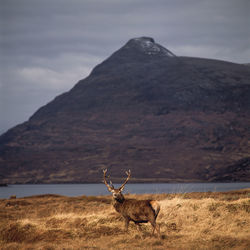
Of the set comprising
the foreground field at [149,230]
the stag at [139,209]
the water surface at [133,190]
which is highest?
the stag at [139,209]

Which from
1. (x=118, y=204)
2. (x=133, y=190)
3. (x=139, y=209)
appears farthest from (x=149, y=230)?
(x=133, y=190)

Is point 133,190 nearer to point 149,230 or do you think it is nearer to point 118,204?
point 149,230

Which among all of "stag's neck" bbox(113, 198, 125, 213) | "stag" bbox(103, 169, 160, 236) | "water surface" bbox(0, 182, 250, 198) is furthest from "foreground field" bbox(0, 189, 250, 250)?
"water surface" bbox(0, 182, 250, 198)

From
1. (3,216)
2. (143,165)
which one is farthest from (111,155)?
(3,216)

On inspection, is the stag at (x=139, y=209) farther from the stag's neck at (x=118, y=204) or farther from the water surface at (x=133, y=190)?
the water surface at (x=133, y=190)

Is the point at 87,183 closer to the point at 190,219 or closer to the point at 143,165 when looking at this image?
the point at 143,165

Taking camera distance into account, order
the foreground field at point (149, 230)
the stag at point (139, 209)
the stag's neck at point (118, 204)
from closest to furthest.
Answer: the foreground field at point (149, 230) < the stag at point (139, 209) < the stag's neck at point (118, 204)

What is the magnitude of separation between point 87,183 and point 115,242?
539 feet

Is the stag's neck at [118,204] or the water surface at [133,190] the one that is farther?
the water surface at [133,190]

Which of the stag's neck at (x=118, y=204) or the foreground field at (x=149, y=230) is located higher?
the stag's neck at (x=118, y=204)

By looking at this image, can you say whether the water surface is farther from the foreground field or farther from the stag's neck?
the stag's neck

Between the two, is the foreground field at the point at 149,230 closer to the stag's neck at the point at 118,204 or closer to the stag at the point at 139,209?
the stag at the point at 139,209

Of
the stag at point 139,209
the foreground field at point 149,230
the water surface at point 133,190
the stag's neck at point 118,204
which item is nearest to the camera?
the foreground field at point 149,230

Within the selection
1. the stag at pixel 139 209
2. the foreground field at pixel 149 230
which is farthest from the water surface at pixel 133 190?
the stag at pixel 139 209
